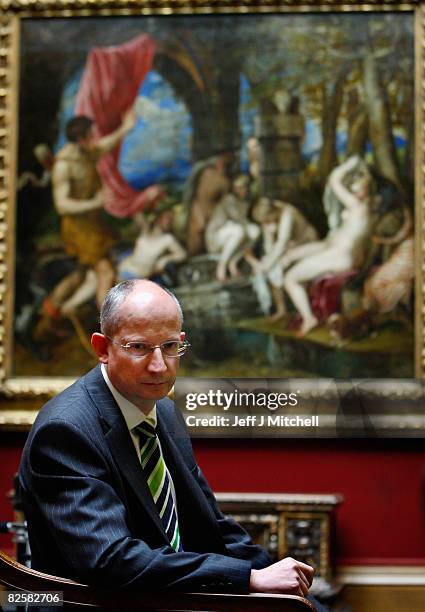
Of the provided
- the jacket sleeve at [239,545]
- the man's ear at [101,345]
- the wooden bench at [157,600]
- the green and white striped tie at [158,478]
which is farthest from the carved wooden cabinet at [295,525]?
the wooden bench at [157,600]

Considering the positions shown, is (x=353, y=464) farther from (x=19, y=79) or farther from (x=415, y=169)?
(x=19, y=79)

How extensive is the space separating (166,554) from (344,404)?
3.61m

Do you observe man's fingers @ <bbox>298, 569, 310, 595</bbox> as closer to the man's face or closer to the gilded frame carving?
the man's face

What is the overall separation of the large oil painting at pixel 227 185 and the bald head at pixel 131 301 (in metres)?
3.27

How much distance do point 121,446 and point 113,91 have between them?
13.5 ft

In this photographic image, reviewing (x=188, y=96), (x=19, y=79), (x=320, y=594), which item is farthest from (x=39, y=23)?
(x=320, y=594)

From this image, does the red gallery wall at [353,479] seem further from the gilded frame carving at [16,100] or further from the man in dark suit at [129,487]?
the man in dark suit at [129,487]

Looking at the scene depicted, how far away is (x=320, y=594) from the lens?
5.66m

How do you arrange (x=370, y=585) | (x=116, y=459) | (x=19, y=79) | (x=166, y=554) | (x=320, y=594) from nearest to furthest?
(x=166, y=554) → (x=116, y=459) → (x=320, y=594) → (x=370, y=585) → (x=19, y=79)

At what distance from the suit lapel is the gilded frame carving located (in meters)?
3.42

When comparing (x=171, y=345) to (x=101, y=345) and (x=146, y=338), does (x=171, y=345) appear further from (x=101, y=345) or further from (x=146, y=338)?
(x=101, y=345)

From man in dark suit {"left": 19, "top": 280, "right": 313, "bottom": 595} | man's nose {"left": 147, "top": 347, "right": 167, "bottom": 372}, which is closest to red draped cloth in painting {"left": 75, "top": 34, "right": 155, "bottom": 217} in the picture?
man in dark suit {"left": 19, "top": 280, "right": 313, "bottom": 595}

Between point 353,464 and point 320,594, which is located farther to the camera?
point 353,464

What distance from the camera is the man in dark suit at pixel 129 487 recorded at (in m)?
2.59
